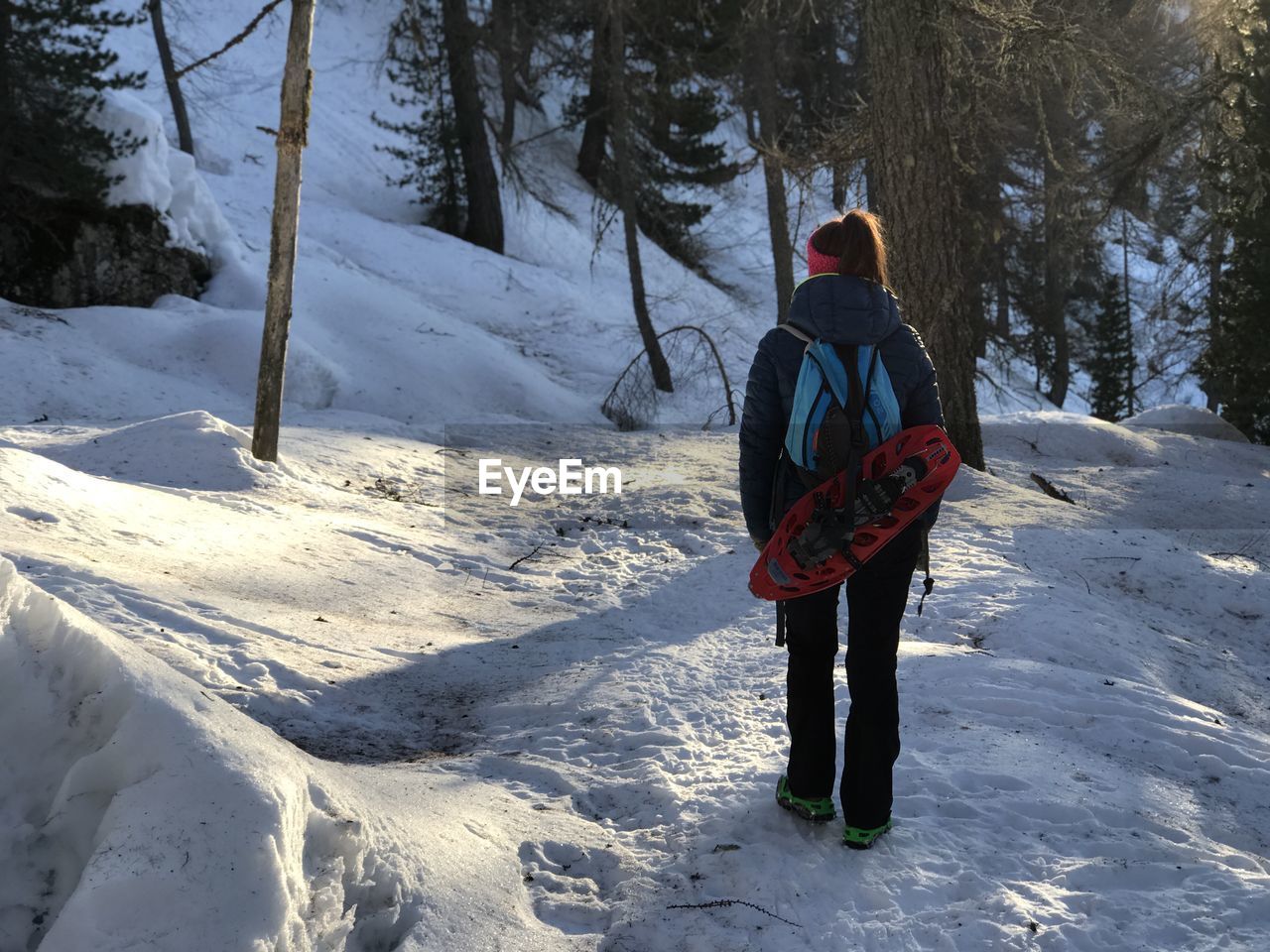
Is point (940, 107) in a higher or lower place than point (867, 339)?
higher

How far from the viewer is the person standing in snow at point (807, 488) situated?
3.44 meters

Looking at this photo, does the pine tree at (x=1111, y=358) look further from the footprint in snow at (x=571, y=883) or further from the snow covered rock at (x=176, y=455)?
the footprint in snow at (x=571, y=883)

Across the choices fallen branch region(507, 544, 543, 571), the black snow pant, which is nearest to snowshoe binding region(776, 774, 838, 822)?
the black snow pant

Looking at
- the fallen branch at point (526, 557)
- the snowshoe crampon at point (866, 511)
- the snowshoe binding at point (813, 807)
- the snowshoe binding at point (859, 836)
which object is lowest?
the snowshoe binding at point (859, 836)

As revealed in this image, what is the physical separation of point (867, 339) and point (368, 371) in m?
12.7

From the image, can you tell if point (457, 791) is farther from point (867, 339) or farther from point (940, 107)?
point (940, 107)

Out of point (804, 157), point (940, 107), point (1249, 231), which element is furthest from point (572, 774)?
point (1249, 231)

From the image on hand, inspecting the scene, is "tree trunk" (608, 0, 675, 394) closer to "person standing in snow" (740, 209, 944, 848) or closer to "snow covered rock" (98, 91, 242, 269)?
"snow covered rock" (98, 91, 242, 269)

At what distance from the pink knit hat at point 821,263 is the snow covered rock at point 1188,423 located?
13.2 metres

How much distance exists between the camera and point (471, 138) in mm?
20875

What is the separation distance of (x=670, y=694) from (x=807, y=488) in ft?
6.43

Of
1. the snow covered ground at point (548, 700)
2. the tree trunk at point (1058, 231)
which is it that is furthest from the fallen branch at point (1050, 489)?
the tree trunk at point (1058, 231)

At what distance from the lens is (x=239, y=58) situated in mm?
29062

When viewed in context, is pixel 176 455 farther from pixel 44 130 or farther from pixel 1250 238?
pixel 1250 238
